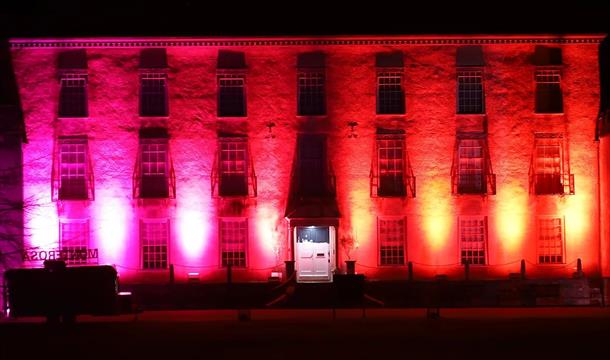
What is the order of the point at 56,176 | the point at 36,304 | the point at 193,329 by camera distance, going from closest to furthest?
the point at 193,329
the point at 36,304
the point at 56,176

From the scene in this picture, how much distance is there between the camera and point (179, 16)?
4284cm

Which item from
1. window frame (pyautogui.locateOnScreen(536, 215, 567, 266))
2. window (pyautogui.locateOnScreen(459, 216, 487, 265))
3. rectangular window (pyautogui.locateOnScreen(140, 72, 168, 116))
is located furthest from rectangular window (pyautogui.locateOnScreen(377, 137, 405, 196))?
rectangular window (pyautogui.locateOnScreen(140, 72, 168, 116))

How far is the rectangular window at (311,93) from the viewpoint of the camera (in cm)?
4212

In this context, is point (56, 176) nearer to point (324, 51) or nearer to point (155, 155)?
point (155, 155)

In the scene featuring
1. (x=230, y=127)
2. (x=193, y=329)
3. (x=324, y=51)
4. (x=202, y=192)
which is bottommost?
(x=193, y=329)

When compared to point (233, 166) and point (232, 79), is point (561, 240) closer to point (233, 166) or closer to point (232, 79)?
point (233, 166)

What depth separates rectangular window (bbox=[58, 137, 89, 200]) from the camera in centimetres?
4156

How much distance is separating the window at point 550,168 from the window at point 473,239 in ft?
9.06

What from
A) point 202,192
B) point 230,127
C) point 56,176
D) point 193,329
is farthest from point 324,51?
point 193,329

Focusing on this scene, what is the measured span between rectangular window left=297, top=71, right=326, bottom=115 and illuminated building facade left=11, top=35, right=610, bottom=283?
6 centimetres

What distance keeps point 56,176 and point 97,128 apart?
2.61 m

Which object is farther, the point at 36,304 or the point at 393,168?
the point at 393,168

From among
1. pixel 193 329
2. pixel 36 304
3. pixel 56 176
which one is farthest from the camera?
pixel 56 176

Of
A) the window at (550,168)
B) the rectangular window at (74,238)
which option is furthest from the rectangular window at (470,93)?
the rectangular window at (74,238)
